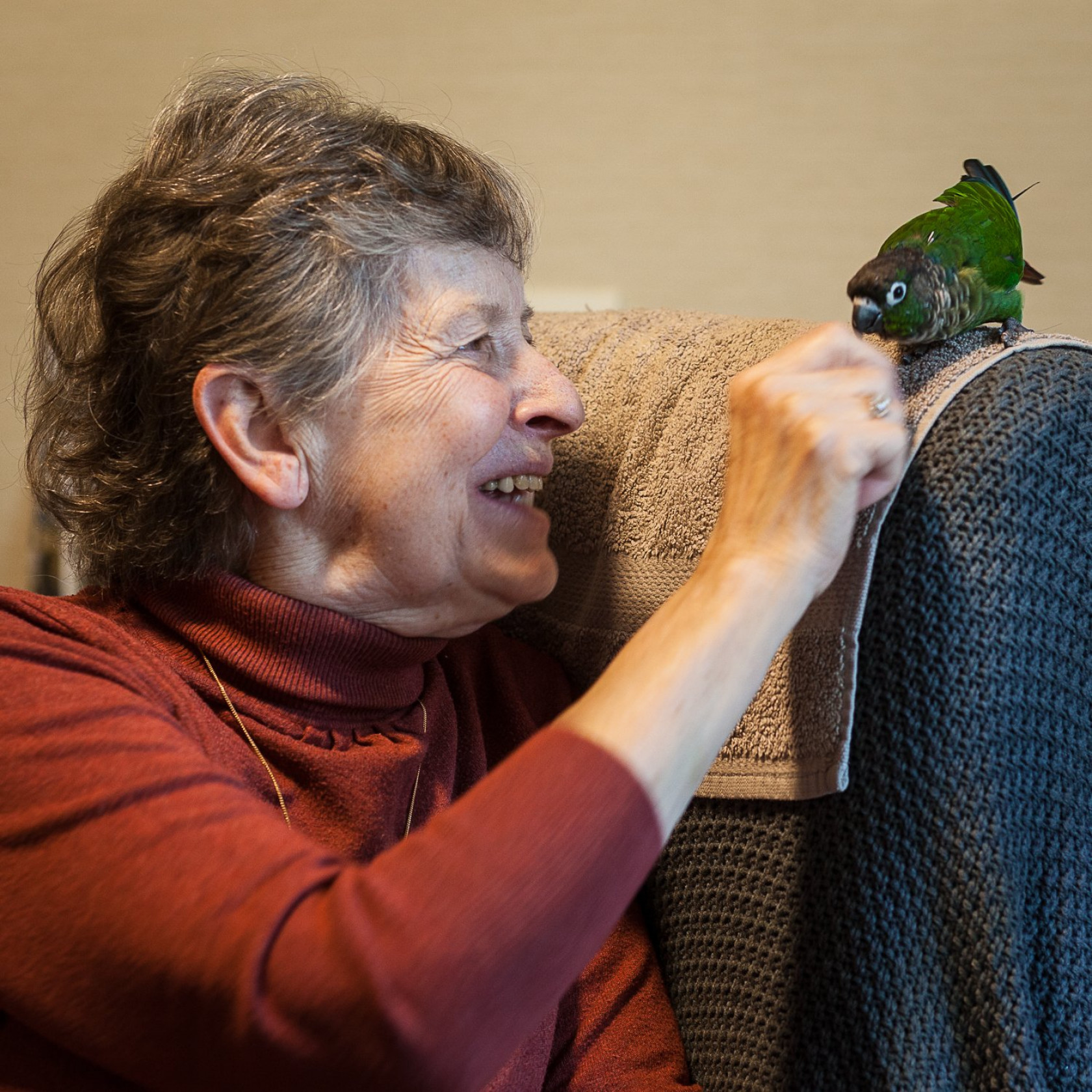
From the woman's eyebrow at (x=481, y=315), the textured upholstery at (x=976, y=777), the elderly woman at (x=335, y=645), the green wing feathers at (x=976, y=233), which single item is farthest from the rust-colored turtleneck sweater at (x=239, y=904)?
the green wing feathers at (x=976, y=233)

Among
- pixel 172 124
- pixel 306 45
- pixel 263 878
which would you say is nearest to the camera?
pixel 263 878

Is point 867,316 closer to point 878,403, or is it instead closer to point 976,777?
point 878,403

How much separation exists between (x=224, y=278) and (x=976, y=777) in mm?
747

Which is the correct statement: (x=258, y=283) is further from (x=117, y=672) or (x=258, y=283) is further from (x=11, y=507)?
(x=11, y=507)

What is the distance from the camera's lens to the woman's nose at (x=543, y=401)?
978 mm

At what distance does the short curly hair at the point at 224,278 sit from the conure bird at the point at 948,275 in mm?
383

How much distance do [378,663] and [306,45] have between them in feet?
5.57

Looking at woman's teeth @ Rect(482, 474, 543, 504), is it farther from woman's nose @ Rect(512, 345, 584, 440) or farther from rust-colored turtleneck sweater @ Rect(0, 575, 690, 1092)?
rust-colored turtleneck sweater @ Rect(0, 575, 690, 1092)

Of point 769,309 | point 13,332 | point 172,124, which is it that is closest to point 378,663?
point 172,124

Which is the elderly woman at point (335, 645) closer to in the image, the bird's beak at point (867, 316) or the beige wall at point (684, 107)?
the bird's beak at point (867, 316)

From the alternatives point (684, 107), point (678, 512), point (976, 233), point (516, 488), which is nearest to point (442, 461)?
point (516, 488)

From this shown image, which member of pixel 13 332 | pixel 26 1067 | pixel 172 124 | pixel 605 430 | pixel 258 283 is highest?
pixel 172 124

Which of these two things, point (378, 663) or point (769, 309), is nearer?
point (378, 663)

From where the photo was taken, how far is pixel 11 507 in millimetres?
2389
